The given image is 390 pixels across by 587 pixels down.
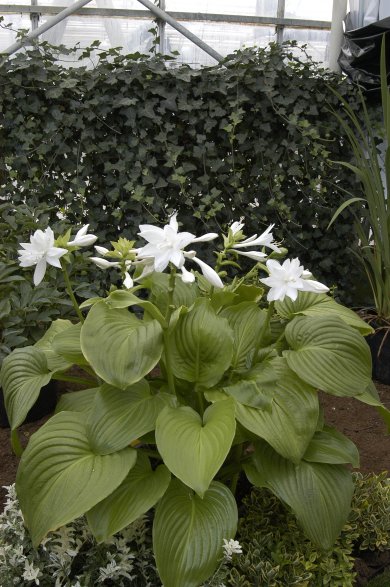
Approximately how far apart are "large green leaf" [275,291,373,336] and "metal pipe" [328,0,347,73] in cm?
277

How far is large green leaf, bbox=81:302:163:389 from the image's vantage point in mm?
1393

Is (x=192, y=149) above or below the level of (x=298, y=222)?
above

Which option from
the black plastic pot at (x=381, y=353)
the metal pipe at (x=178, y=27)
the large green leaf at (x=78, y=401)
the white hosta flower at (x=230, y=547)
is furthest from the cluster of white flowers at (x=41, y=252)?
the metal pipe at (x=178, y=27)

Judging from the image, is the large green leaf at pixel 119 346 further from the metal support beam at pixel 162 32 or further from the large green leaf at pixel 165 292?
the metal support beam at pixel 162 32

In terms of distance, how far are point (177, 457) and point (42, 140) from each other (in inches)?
Result: 109

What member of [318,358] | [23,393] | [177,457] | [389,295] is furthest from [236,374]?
[389,295]

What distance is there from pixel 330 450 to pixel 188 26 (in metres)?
3.83

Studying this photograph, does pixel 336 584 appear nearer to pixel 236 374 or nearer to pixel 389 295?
pixel 236 374

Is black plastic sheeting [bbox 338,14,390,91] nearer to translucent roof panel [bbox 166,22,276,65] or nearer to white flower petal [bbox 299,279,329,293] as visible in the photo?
translucent roof panel [bbox 166,22,276,65]

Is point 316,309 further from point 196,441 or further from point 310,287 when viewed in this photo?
point 196,441

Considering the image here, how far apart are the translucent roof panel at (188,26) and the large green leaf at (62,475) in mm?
3522

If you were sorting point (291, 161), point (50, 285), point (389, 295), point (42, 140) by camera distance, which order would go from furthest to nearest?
point (291, 161) < point (42, 140) < point (389, 295) < point (50, 285)

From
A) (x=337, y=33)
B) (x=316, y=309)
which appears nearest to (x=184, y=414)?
(x=316, y=309)

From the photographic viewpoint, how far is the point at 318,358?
1546 millimetres
